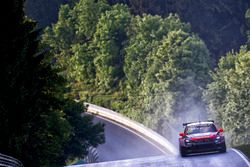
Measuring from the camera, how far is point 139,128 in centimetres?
7794

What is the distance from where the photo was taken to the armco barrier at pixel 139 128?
71.9m

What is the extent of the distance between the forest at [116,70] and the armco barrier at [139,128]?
166 cm

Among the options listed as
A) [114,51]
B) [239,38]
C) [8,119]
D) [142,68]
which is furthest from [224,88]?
[8,119]

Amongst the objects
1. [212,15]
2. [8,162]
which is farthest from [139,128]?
[8,162]

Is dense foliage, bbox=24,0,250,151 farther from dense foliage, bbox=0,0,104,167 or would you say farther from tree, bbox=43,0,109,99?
dense foliage, bbox=0,0,104,167

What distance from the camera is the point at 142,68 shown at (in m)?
84.2

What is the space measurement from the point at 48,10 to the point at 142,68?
111ft

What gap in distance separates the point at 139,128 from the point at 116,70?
15.7m

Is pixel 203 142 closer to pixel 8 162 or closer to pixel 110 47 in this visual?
pixel 8 162

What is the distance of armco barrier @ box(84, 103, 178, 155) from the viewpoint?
7194 centimetres

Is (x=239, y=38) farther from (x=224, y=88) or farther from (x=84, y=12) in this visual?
(x=224, y=88)

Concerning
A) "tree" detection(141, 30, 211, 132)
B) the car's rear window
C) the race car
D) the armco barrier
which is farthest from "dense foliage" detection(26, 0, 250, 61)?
the race car

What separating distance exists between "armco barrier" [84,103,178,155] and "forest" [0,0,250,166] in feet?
5.44

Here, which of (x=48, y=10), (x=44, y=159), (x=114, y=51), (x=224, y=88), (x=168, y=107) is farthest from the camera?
(x=48, y=10)
